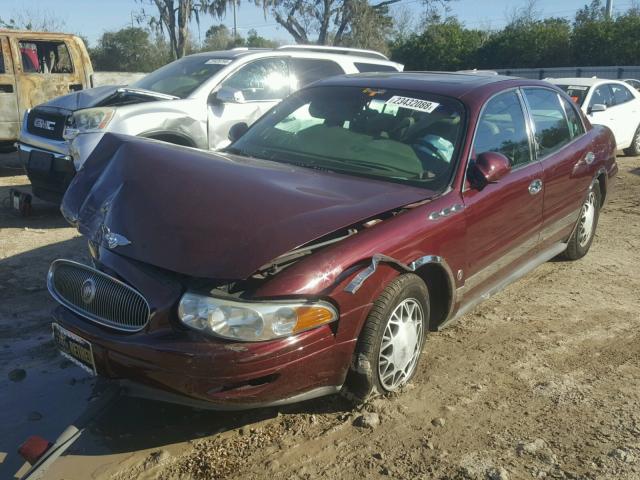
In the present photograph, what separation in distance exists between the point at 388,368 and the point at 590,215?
3.49 m

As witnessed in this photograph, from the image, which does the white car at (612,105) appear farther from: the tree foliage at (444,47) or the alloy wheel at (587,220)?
the tree foliage at (444,47)

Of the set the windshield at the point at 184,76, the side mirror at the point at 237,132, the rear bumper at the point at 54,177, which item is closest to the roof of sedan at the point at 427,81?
the side mirror at the point at 237,132

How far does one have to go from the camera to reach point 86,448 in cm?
300

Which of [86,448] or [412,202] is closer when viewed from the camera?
[86,448]

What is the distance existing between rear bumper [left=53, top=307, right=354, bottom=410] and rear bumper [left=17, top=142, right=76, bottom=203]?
4214 millimetres

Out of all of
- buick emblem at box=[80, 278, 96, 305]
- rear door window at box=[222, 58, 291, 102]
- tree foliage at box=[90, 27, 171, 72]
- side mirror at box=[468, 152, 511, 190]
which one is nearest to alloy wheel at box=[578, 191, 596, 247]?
side mirror at box=[468, 152, 511, 190]

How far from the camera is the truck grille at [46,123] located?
7141mm

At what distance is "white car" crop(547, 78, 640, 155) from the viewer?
11344 mm

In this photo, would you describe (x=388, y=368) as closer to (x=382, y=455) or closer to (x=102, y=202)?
(x=382, y=455)

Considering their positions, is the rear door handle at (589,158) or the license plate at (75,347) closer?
the license plate at (75,347)

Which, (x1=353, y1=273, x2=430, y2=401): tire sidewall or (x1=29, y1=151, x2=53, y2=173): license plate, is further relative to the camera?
(x1=29, y1=151, x2=53, y2=173): license plate

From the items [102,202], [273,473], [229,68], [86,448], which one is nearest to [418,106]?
[102,202]

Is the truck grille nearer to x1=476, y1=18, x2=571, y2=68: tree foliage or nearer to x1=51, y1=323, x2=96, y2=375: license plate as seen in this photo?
x1=51, y1=323, x2=96, y2=375: license plate

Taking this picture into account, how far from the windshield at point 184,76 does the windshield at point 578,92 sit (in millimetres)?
6979
